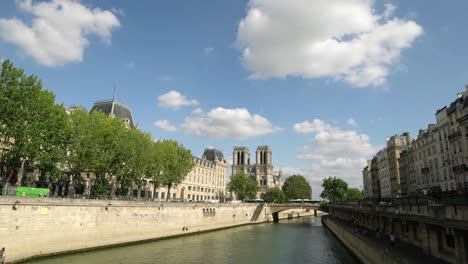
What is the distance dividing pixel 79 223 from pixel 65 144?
12364 mm

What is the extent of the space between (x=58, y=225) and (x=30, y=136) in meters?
10.1

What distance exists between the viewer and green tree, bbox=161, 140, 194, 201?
198 feet

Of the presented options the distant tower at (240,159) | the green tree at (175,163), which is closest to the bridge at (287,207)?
the green tree at (175,163)

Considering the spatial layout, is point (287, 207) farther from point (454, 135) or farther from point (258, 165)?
point (258, 165)

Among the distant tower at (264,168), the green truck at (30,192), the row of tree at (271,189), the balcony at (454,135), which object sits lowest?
the green truck at (30,192)

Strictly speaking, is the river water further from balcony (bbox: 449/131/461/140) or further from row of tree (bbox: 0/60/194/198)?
balcony (bbox: 449/131/461/140)

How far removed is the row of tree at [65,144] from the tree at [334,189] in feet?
273

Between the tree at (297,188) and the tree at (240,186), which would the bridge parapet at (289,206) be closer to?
the tree at (240,186)

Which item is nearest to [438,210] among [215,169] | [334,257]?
[334,257]

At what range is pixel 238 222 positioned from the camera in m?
76.4

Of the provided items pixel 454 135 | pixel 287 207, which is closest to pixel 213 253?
pixel 454 135

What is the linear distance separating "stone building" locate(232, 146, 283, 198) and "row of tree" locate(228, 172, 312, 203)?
2053 cm

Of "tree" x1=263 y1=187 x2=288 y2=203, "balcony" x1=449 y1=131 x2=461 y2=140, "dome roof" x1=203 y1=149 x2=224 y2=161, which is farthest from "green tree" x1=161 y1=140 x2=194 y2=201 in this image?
"tree" x1=263 y1=187 x2=288 y2=203

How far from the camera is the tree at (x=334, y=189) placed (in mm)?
127375
